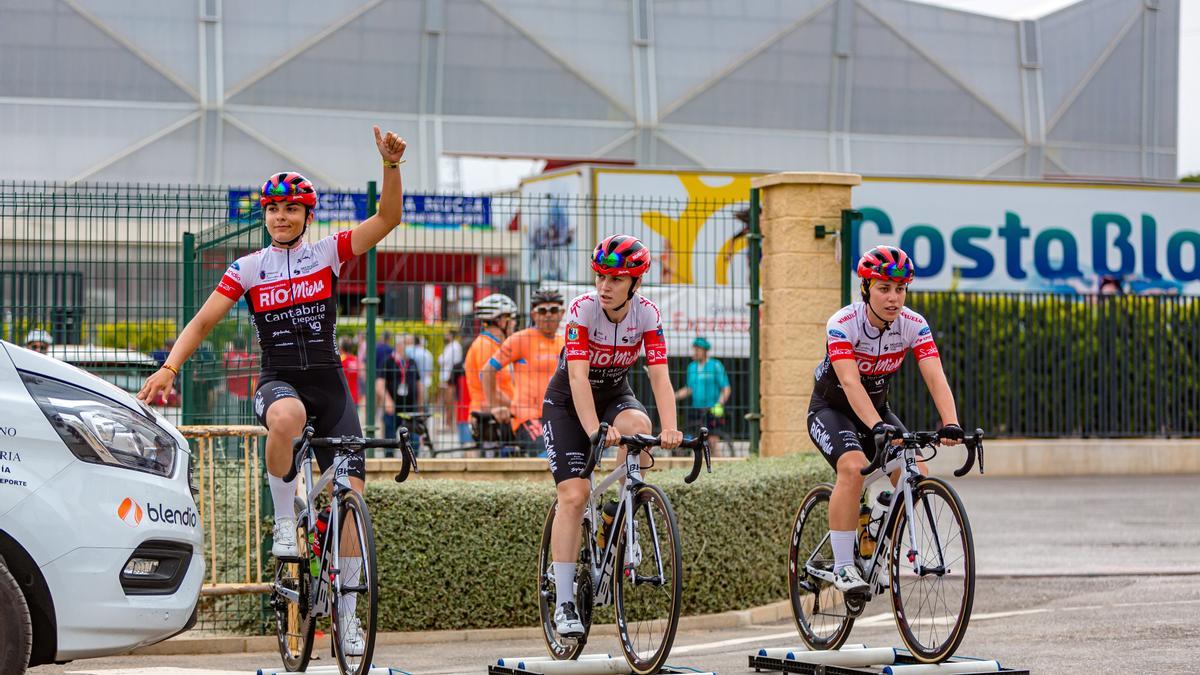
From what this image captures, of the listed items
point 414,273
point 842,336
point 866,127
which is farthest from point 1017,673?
point 866,127

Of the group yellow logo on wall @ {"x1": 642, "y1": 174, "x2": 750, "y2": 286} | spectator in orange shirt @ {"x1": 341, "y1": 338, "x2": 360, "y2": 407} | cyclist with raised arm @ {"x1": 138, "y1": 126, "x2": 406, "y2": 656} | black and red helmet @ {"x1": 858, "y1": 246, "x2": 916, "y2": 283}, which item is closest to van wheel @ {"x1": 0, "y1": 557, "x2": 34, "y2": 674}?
cyclist with raised arm @ {"x1": 138, "y1": 126, "x2": 406, "y2": 656}

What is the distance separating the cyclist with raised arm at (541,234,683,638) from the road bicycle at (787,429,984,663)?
116 cm

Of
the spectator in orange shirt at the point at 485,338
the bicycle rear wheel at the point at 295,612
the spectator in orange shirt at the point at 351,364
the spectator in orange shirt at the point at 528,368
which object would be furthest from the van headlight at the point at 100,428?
the spectator in orange shirt at the point at 351,364

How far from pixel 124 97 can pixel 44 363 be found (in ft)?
115

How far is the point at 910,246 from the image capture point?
2622 centimetres

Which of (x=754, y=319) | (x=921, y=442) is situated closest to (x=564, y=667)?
(x=921, y=442)

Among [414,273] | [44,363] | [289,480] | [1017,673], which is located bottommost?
[1017,673]

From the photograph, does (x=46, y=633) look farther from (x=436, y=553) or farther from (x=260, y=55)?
(x=260, y=55)

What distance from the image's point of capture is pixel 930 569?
758 cm

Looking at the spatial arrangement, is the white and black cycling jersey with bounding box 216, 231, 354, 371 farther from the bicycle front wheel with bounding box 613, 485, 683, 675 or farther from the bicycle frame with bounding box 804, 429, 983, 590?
the bicycle frame with bounding box 804, 429, 983, 590

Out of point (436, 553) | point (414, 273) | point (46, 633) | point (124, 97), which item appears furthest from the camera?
point (124, 97)

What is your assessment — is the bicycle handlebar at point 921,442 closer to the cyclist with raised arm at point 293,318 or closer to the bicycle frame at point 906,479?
the bicycle frame at point 906,479

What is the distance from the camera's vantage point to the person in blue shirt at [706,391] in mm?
13320

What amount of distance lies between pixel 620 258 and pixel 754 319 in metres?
5.58
